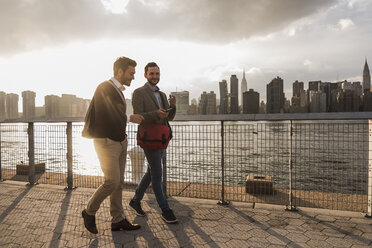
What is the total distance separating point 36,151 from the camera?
5844 millimetres

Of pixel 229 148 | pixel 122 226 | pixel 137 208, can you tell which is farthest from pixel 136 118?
pixel 229 148

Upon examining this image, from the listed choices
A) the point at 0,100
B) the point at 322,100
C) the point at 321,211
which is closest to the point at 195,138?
the point at 321,211

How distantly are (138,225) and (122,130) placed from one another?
50.6 inches

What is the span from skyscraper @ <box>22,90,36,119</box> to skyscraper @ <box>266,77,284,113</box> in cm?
8751

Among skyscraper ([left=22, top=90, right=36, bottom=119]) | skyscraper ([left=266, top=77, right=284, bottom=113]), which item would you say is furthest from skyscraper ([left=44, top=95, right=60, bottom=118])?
skyscraper ([left=266, top=77, right=284, bottom=113])

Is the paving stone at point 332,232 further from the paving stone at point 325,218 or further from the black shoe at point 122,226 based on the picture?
the black shoe at point 122,226

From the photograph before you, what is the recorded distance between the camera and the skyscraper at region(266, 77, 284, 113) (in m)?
99.5

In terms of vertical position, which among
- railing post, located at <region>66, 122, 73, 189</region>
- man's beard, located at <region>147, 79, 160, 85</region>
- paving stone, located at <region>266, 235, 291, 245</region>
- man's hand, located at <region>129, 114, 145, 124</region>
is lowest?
paving stone, located at <region>266, 235, 291, 245</region>

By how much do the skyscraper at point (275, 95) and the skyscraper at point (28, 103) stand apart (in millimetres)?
87507

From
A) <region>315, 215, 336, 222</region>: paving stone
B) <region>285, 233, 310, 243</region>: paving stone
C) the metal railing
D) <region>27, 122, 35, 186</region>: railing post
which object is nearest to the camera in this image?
<region>285, 233, 310, 243</region>: paving stone

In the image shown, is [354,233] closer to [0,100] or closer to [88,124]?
[88,124]

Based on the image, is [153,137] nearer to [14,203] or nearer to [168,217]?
[168,217]

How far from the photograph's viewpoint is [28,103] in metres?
97.3

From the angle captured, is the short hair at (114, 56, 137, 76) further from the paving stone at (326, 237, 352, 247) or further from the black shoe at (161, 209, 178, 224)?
the paving stone at (326, 237, 352, 247)
